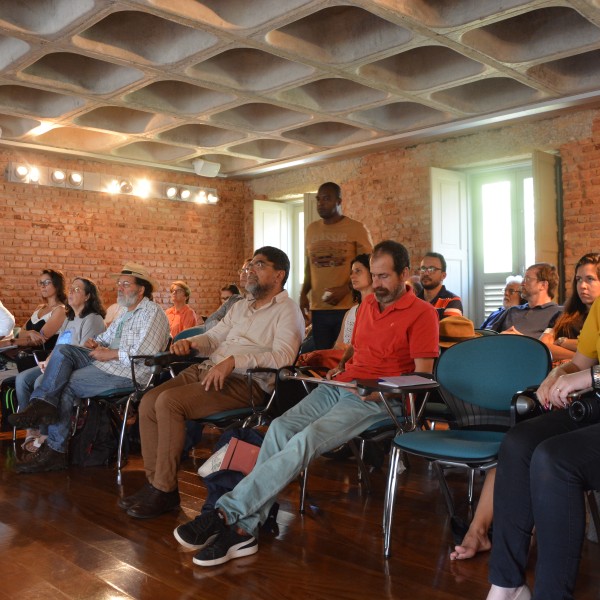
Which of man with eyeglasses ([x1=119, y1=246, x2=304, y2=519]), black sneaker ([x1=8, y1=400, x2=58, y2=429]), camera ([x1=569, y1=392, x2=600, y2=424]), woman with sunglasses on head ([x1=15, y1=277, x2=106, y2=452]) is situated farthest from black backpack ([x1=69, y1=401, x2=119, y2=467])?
camera ([x1=569, y1=392, x2=600, y2=424])

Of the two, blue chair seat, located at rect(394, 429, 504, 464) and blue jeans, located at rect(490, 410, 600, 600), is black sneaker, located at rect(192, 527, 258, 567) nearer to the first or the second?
blue chair seat, located at rect(394, 429, 504, 464)

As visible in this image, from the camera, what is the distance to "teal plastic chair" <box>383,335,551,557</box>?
2795 millimetres

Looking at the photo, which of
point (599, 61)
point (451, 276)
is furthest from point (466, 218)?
point (599, 61)

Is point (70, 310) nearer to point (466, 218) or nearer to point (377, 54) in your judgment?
point (377, 54)

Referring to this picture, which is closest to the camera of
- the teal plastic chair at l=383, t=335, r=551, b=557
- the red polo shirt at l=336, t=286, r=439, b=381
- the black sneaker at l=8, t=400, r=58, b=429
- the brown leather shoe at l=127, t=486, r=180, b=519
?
the teal plastic chair at l=383, t=335, r=551, b=557

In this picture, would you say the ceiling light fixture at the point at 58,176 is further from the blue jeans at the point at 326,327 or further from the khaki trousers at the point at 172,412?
the khaki trousers at the point at 172,412

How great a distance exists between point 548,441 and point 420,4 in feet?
15.3

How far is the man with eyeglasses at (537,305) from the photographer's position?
4.92 meters

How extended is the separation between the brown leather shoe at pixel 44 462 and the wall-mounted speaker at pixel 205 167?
274 inches

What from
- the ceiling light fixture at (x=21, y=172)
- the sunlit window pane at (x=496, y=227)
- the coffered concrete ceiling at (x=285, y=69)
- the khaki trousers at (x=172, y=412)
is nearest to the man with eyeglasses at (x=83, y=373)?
the khaki trousers at (x=172, y=412)

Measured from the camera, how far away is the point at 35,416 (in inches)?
180

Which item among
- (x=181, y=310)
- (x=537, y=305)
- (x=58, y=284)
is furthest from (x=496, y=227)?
(x=58, y=284)

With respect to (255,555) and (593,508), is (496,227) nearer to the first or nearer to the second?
(593,508)

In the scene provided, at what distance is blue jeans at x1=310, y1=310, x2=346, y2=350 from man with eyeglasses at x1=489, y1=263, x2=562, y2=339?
119 cm
